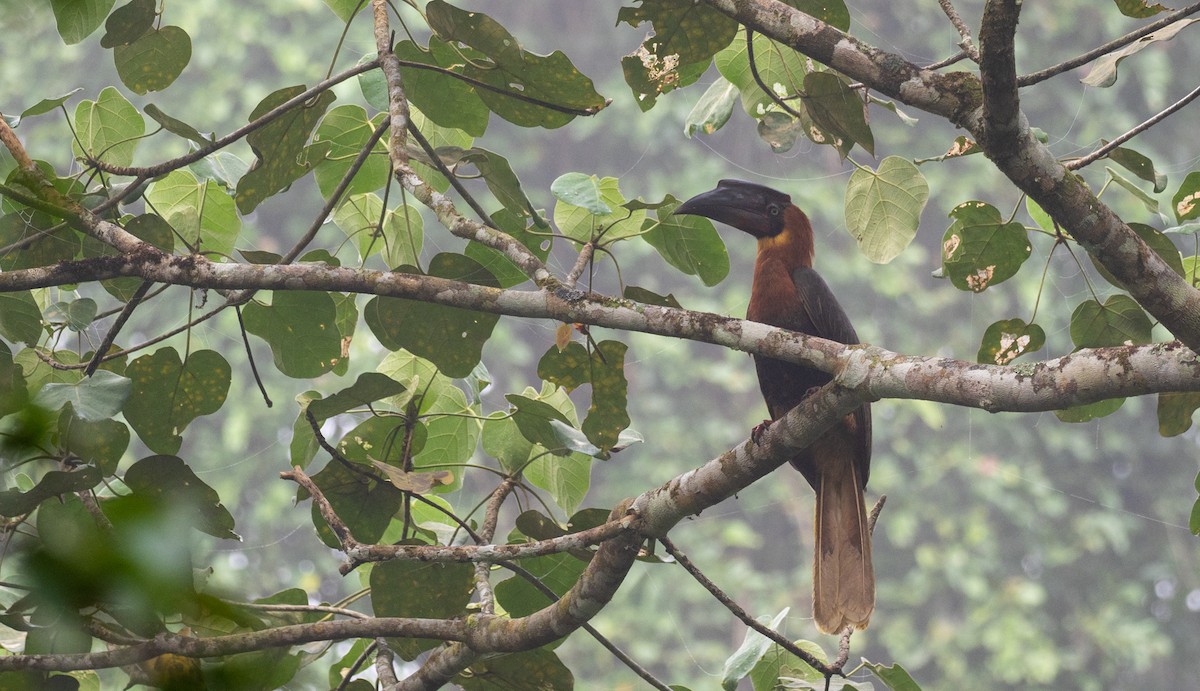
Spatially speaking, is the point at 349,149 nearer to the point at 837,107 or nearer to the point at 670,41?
the point at 670,41

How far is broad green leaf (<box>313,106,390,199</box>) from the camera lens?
5.77ft

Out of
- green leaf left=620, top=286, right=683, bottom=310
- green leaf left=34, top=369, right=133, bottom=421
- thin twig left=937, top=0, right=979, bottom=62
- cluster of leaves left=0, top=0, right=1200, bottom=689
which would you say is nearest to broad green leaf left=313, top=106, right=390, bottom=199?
cluster of leaves left=0, top=0, right=1200, bottom=689

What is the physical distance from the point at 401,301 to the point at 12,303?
49 centimetres

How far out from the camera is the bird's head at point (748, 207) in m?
2.40

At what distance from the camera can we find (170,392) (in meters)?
1.51

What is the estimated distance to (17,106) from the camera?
629cm

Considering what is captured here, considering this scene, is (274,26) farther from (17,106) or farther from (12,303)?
(12,303)

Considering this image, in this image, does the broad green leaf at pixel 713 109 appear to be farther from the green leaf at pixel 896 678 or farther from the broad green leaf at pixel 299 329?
the green leaf at pixel 896 678

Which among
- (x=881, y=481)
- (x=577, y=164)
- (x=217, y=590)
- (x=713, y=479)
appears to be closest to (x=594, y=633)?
(x=713, y=479)

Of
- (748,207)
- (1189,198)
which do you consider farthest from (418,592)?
(748,207)

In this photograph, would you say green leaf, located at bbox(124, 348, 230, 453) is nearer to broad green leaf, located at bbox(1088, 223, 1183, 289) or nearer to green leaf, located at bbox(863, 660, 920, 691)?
green leaf, located at bbox(863, 660, 920, 691)

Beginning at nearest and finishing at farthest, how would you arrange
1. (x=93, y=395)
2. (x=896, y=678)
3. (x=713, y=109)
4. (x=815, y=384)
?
(x=93, y=395), (x=896, y=678), (x=713, y=109), (x=815, y=384)

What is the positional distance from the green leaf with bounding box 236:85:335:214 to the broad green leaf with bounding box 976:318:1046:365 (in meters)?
1.02

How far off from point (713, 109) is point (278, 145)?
724 millimetres
